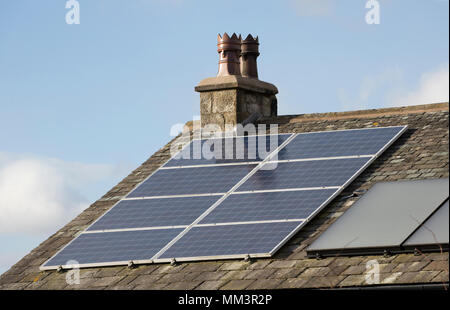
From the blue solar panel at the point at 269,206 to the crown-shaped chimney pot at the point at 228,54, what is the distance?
19.1 feet

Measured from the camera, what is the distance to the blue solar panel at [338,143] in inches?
848

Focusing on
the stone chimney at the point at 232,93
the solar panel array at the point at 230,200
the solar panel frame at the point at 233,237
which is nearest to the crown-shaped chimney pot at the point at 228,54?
the stone chimney at the point at 232,93

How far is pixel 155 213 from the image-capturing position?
21.3 metres

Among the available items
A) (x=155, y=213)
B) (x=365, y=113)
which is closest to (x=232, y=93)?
(x=365, y=113)

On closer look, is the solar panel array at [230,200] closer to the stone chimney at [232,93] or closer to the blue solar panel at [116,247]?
the blue solar panel at [116,247]

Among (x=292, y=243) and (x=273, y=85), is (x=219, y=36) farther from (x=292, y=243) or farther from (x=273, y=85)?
(x=292, y=243)

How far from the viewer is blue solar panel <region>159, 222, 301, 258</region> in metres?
19.1

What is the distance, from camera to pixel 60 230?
22.8 metres

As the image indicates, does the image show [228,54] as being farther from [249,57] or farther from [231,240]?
[231,240]

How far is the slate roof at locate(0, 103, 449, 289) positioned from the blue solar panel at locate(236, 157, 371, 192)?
30cm

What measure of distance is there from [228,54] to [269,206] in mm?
6869

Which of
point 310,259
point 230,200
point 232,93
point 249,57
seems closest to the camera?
point 310,259
